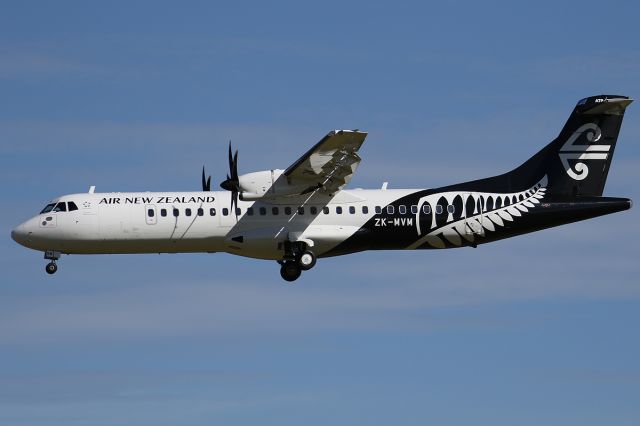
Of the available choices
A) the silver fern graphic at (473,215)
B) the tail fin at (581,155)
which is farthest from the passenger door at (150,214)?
the tail fin at (581,155)

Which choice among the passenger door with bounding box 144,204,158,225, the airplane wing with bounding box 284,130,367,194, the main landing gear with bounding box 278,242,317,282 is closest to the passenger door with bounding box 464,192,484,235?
the airplane wing with bounding box 284,130,367,194

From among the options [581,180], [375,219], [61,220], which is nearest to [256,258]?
[375,219]

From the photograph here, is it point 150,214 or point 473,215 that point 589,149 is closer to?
point 473,215

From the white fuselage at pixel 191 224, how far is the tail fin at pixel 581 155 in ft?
17.2

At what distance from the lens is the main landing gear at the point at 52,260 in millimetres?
35812

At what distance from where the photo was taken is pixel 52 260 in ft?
118

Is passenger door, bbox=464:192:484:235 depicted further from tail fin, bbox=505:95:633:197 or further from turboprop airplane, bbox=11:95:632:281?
tail fin, bbox=505:95:633:197

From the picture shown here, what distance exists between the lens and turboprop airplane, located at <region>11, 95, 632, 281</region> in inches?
1378

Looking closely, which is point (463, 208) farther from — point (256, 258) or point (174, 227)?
point (174, 227)

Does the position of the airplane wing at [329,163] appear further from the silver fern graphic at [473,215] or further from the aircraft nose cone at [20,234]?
the aircraft nose cone at [20,234]

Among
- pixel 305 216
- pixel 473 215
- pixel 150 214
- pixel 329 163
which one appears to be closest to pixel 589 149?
pixel 473 215

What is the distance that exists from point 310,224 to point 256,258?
215cm

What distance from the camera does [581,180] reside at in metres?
36.9

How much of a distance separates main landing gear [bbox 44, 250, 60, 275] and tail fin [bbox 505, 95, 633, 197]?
15258 mm
